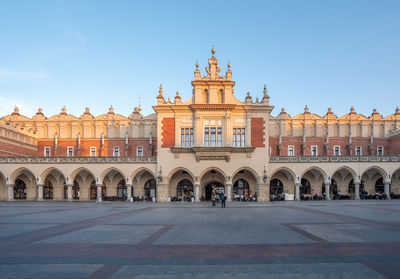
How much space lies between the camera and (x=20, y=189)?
136ft

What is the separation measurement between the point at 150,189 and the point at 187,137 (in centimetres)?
1015

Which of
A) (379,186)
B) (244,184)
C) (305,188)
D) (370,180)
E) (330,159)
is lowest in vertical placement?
(305,188)

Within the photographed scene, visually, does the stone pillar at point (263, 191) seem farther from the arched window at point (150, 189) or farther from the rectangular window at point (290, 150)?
the arched window at point (150, 189)

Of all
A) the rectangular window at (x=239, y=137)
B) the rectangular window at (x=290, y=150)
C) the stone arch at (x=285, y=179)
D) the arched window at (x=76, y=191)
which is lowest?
the arched window at (x=76, y=191)

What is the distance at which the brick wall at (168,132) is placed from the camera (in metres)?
36.8

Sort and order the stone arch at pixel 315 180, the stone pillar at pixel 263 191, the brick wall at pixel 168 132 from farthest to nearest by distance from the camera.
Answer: the stone arch at pixel 315 180
the brick wall at pixel 168 132
the stone pillar at pixel 263 191

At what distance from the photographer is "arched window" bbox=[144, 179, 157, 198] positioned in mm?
41125

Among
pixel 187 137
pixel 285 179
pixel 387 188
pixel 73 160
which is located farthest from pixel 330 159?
pixel 73 160

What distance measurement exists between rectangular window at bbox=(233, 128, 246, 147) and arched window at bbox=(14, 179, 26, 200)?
30949 mm

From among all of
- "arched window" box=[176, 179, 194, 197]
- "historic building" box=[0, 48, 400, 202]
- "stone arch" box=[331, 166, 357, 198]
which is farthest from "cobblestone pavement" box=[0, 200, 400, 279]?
"stone arch" box=[331, 166, 357, 198]

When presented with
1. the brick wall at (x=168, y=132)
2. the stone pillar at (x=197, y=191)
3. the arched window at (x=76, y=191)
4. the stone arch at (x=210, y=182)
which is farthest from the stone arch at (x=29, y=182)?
the stone arch at (x=210, y=182)

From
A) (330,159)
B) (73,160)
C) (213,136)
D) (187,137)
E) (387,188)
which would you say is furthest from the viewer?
(73,160)

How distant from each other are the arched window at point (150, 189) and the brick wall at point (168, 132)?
7268 mm

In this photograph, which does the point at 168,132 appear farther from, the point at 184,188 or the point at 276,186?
the point at 276,186
